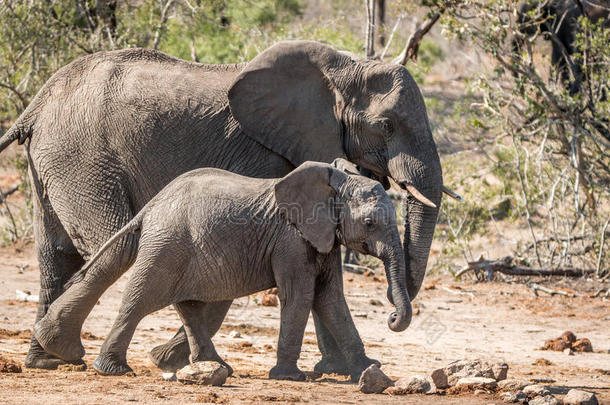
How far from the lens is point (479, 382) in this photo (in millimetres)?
6512

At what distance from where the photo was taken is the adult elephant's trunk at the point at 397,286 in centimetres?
652

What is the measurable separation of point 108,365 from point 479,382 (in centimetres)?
230

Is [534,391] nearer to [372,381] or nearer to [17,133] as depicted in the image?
[372,381]

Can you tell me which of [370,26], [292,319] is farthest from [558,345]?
[370,26]

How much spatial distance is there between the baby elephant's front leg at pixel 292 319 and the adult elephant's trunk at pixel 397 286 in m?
0.50

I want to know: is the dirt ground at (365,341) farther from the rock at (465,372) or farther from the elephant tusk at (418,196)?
the elephant tusk at (418,196)

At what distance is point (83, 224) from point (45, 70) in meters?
6.75

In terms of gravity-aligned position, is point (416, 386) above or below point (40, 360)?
above

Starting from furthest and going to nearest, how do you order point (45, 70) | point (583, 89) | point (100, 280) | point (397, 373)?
point (45, 70) < point (583, 89) < point (397, 373) < point (100, 280)

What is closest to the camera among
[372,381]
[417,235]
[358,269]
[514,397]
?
[514,397]

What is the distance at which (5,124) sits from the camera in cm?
1574

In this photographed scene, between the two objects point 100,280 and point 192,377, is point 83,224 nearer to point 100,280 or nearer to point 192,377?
point 100,280

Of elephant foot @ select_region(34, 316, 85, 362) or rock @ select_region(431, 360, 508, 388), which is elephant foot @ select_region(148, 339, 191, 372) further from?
rock @ select_region(431, 360, 508, 388)

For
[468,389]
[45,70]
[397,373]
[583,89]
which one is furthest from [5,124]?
[468,389]
